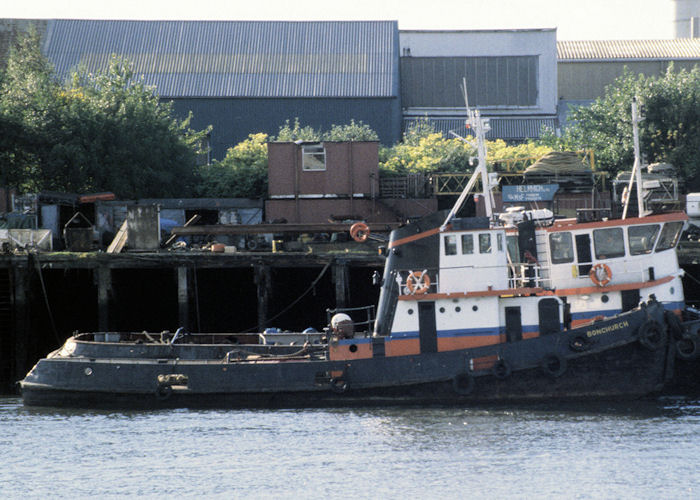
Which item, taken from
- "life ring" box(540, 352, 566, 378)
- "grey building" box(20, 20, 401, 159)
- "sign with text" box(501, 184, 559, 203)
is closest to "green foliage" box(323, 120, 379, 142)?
"grey building" box(20, 20, 401, 159)

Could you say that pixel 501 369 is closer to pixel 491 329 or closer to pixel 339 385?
pixel 491 329

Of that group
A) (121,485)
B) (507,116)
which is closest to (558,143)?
(507,116)

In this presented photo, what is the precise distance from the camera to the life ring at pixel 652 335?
2030 cm

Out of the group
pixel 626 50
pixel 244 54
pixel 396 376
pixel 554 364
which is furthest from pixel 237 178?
pixel 626 50

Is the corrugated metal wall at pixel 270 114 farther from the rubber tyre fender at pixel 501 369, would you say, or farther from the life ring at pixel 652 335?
the life ring at pixel 652 335

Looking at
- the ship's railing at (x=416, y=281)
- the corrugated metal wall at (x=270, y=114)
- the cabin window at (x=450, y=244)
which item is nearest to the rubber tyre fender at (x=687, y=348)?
the cabin window at (x=450, y=244)

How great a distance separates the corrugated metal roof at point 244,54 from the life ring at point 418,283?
26541mm

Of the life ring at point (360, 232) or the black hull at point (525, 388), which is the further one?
the life ring at point (360, 232)

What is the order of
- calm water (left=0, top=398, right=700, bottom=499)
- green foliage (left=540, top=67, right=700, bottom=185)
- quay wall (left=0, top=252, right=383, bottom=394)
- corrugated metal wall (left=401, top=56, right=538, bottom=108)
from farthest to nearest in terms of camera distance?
corrugated metal wall (left=401, top=56, right=538, bottom=108), green foliage (left=540, top=67, right=700, bottom=185), quay wall (left=0, top=252, right=383, bottom=394), calm water (left=0, top=398, right=700, bottom=499)

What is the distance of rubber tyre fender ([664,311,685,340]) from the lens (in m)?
20.6

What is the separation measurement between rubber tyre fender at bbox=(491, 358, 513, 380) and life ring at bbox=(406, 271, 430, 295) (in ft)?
6.95

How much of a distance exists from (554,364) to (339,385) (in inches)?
177

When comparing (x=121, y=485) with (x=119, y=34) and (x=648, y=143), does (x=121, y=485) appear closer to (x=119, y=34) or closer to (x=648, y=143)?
(x=648, y=143)

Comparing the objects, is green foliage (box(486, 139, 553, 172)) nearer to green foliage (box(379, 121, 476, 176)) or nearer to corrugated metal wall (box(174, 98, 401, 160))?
green foliage (box(379, 121, 476, 176))
